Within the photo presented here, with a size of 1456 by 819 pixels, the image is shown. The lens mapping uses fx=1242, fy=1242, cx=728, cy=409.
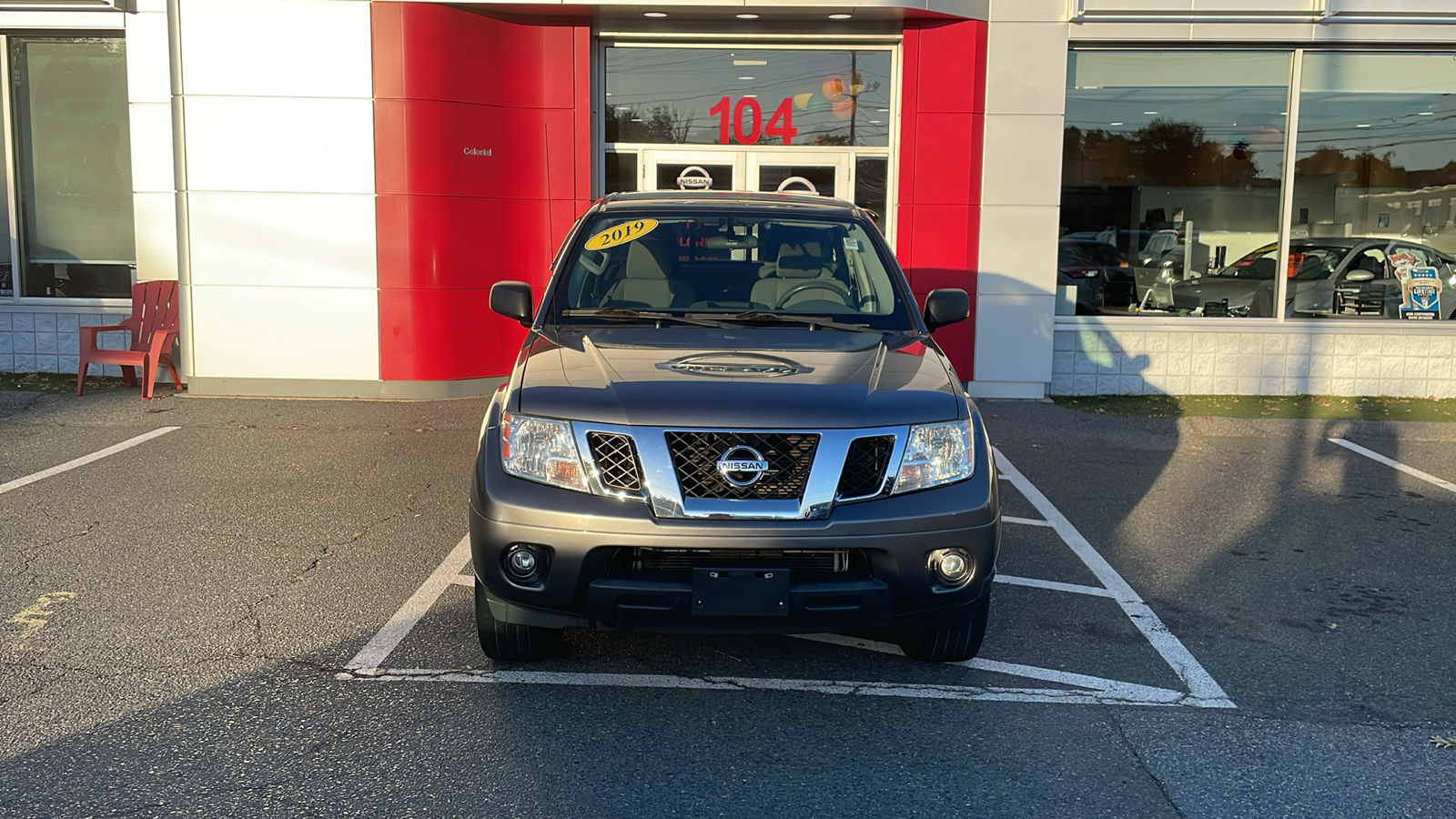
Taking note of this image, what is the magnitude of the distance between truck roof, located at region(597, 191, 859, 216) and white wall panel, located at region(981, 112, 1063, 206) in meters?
5.40

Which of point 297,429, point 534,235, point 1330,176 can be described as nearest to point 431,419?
point 297,429

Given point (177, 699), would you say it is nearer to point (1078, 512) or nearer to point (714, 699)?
point (714, 699)

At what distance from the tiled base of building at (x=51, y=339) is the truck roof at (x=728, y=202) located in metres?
7.52

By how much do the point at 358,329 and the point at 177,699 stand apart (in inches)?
272

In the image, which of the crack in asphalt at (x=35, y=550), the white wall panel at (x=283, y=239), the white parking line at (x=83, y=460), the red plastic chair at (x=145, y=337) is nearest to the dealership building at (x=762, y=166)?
the white wall panel at (x=283, y=239)

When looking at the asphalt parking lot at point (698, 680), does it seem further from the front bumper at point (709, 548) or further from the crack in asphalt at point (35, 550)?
the front bumper at point (709, 548)

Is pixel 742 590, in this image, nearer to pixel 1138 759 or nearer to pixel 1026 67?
pixel 1138 759

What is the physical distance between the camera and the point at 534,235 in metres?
11.3

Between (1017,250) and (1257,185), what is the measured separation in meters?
2.49

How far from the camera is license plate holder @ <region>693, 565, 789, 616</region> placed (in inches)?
153

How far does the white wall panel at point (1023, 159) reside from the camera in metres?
11.1

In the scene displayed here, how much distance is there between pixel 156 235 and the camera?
1110 cm

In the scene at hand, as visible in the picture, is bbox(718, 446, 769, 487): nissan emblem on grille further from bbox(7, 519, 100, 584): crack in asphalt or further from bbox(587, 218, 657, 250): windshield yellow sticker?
bbox(7, 519, 100, 584): crack in asphalt

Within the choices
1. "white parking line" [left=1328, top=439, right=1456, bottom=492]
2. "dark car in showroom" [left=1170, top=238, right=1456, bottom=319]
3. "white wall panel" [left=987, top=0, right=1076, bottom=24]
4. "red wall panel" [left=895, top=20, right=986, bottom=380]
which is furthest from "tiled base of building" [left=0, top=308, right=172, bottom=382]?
"white parking line" [left=1328, top=439, right=1456, bottom=492]
